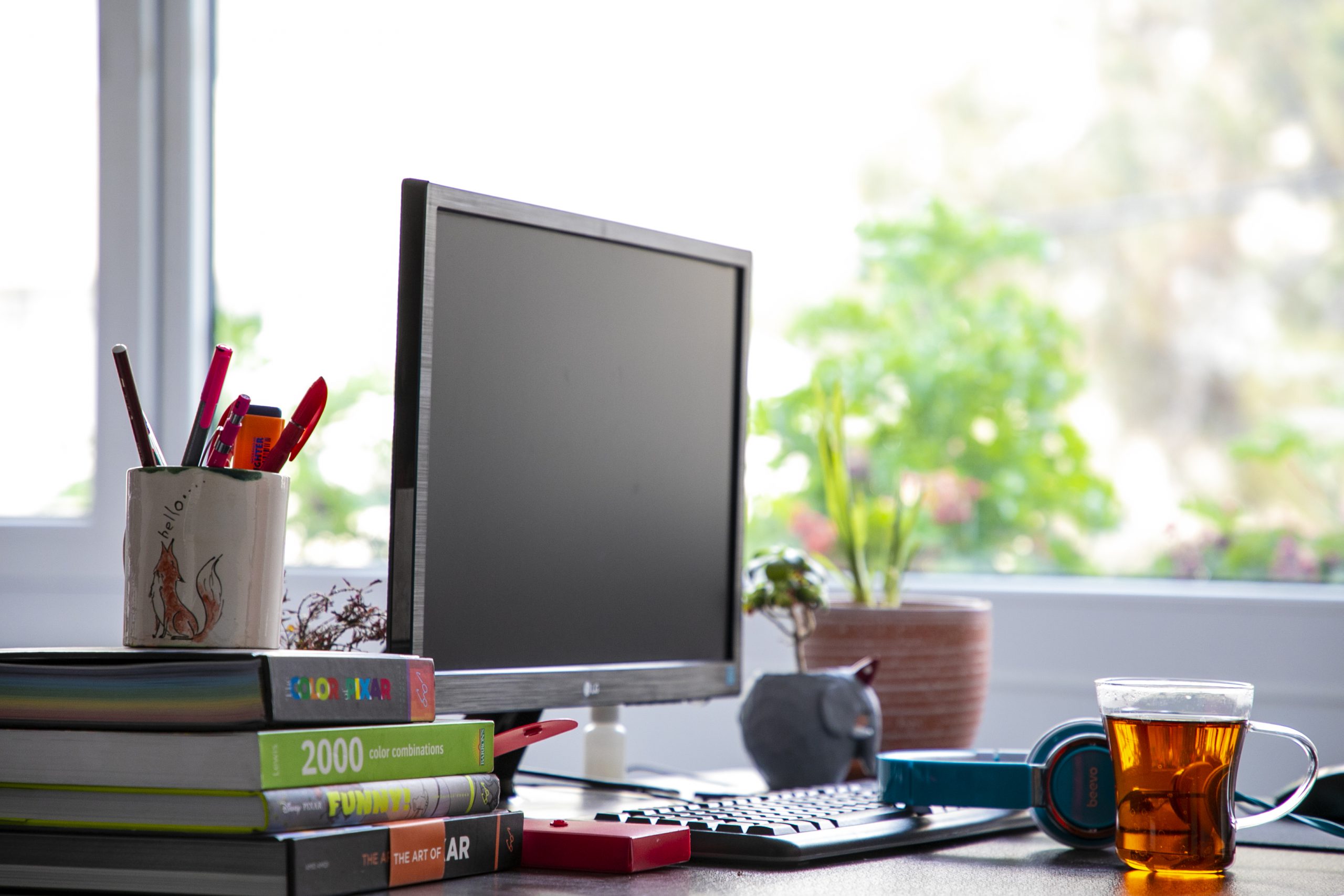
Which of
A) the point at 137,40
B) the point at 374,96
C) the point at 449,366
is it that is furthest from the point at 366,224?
the point at 449,366

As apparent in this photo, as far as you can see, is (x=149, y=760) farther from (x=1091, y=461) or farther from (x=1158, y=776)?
(x=1091, y=461)

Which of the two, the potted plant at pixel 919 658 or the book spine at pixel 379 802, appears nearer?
the book spine at pixel 379 802

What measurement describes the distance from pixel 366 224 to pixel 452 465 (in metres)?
1.25

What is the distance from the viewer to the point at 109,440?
6.56 feet

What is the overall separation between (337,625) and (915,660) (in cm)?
61

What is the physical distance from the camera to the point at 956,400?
182cm

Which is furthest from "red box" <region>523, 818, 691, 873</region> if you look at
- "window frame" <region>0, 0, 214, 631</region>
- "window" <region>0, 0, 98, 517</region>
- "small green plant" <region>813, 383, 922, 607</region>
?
"window" <region>0, 0, 98, 517</region>

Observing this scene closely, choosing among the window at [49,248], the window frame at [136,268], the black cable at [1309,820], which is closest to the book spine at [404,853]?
the black cable at [1309,820]

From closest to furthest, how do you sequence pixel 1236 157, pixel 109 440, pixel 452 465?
pixel 452 465, pixel 1236 157, pixel 109 440

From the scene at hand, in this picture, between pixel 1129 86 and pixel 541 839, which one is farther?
pixel 1129 86

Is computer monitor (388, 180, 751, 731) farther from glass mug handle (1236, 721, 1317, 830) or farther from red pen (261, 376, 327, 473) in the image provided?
glass mug handle (1236, 721, 1317, 830)

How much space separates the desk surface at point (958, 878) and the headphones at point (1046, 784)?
0.02 meters

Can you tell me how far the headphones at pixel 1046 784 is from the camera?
85cm

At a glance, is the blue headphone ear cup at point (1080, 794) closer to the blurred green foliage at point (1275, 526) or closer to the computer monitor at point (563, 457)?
the computer monitor at point (563, 457)
